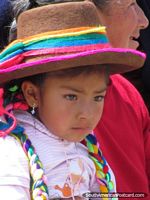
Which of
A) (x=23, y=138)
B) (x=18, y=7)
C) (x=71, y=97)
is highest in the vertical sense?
(x=18, y=7)

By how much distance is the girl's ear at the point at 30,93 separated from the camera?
5.35 ft

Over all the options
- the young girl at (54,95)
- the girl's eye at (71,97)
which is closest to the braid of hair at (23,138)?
the young girl at (54,95)

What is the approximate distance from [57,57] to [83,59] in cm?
7

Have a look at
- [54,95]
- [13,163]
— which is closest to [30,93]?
[54,95]

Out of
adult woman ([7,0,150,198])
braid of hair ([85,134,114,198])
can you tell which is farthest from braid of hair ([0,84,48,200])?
adult woman ([7,0,150,198])

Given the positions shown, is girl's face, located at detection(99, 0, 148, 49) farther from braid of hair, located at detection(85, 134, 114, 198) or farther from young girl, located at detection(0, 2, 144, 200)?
braid of hair, located at detection(85, 134, 114, 198)

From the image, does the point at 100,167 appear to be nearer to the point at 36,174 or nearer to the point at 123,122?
the point at 36,174

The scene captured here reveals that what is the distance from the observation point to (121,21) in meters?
2.13

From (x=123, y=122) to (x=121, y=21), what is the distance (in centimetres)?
40

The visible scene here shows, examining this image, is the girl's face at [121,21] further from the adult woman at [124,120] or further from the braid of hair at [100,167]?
the braid of hair at [100,167]

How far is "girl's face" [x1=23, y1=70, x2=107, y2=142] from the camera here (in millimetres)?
1585

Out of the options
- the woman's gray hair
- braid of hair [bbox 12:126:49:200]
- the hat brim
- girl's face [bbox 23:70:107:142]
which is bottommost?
braid of hair [bbox 12:126:49:200]

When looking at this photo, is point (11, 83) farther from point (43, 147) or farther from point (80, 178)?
point (80, 178)

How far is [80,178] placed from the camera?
1.64m
